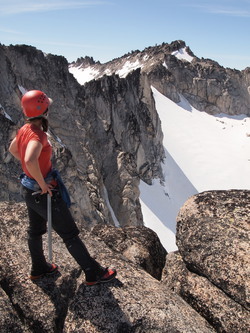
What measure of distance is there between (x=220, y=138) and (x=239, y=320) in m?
92.6

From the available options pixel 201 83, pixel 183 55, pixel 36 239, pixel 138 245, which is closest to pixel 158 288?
pixel 36 239

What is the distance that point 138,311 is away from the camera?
19.7 feet

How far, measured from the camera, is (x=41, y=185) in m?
5.73

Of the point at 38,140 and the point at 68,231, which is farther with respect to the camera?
the point at 68,231

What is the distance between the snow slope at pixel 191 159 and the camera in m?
56.0

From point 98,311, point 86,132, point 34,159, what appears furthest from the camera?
point 86,132

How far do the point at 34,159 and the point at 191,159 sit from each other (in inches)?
3045

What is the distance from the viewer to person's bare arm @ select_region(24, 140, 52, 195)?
552 cm

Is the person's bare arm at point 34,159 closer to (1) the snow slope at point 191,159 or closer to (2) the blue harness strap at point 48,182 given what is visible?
(2) the blue harness strap at point 48,182

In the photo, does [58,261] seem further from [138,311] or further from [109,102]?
[109,102]

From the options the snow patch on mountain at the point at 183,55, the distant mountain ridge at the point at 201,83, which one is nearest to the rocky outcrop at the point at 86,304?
the distant mountain ridge at the point at 201,83

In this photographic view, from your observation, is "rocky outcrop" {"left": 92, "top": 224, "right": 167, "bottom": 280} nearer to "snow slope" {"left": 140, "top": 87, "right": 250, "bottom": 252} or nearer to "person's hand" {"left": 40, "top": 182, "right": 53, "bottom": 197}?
"person's hand" {"left": 40, "top": 182, "right": 53, "bottom": 197}

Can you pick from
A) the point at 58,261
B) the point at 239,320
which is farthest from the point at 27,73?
the point at 239,320

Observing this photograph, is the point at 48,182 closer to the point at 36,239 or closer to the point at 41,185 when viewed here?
the point at 41,185
